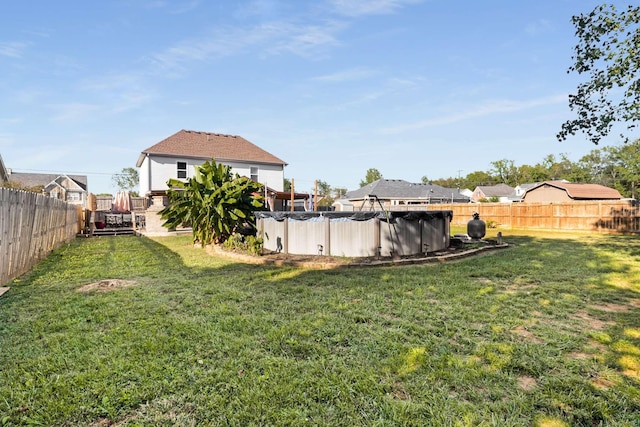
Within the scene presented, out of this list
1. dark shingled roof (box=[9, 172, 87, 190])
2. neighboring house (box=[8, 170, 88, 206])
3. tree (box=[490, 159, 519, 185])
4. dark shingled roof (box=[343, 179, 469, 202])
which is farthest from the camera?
tree (box=[490, 159, 519, 185])

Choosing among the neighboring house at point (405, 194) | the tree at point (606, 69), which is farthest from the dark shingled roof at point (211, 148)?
Result: the tree at point (606, 69)

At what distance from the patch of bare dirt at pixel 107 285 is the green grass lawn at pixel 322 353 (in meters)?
0.16

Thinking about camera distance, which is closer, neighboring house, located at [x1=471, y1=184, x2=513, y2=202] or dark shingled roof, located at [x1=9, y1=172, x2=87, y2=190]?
dark shingled roof, located at [x1=9, y1=172, x2=87, y2=190]

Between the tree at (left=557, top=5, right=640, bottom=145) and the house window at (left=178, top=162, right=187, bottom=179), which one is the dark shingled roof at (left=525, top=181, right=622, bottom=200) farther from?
the house window at (left=178, top=162, right=187, bottom=179)

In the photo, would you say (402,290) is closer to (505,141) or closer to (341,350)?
(341,350)

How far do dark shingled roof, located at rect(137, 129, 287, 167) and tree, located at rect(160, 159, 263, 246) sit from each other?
445 inches

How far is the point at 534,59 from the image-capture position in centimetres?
1154

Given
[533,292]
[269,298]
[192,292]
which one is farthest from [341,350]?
[533,292]

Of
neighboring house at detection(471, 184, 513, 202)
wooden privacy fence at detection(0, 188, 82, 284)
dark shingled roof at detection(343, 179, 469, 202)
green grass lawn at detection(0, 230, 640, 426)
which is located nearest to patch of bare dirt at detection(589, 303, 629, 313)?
green grass lawn at detection(0, 230, 640, 426)

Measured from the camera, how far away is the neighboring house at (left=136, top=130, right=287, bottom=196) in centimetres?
1962

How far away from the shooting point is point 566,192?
104ft

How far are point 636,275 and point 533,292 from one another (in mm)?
3039

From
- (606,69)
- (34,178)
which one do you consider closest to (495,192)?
(606,69)

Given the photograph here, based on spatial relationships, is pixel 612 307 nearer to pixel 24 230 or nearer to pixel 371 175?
pixel 24 230
